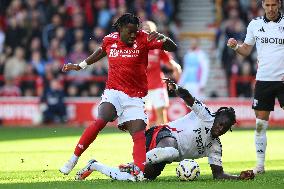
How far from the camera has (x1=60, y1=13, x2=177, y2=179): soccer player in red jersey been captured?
12375 mm

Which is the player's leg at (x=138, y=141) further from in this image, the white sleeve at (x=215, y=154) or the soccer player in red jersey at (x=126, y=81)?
the white sleeve at (x=215, y=154)

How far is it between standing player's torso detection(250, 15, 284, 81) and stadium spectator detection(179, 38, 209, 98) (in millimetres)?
12339

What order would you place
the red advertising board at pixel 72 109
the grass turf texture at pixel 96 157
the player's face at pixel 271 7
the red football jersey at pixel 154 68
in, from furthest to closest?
the red advertising board at pixel 72 109, the red football jersey at pixel 154 68, the player's face at pixel 271 7, the grass turf texture at pixel 96 157

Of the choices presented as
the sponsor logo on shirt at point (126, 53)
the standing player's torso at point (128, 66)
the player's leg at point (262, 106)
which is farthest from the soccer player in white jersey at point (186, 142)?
the player's leg at point (262, 106)

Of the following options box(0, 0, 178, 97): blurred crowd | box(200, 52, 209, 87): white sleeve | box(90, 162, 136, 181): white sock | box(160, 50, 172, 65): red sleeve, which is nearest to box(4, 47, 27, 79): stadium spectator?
box(0, 0, 178, 97): blurred crowd

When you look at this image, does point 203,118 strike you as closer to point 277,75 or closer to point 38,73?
point 277,75

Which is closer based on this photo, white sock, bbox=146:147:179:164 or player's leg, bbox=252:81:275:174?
white sock, bbox=146:147:179:164

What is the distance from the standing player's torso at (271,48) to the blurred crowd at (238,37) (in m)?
13.1

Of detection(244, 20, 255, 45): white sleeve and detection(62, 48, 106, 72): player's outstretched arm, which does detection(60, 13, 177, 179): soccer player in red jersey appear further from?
detection(244, 20, 255, 45): white sleeve

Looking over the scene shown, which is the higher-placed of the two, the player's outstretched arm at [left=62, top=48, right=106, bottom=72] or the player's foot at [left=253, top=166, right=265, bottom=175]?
the player's outstretched arm at [left=62, top=48, right=106, bottom=72]

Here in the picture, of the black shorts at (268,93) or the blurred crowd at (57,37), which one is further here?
the blurred crowd at (57,37)

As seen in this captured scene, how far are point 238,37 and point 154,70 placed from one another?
9.47m

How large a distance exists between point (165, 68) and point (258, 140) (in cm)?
1373

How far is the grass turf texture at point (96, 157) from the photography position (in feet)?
38.3
